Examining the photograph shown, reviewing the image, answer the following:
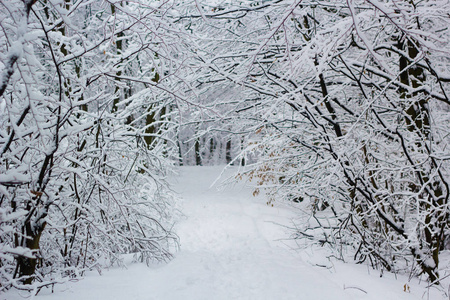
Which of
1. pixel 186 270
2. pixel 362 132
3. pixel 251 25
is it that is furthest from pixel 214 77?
pixel 186 270

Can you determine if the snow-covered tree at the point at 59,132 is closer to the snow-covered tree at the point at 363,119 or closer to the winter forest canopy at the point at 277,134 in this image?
the winter forest canopy at the point at 277,134

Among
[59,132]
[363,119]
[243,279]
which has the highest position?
[363,119]

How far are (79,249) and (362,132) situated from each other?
3.79 metres

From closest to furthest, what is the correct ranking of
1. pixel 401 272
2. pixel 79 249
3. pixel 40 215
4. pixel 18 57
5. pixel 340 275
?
pixel 18 57 → pixel 40 215 → pixel 79 249 → pixel 340 275 → pixel 401 272

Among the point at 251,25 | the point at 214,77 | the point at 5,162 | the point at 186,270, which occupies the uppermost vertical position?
the point at 251,25

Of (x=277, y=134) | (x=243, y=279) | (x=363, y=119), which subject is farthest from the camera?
(x=277, y=134)

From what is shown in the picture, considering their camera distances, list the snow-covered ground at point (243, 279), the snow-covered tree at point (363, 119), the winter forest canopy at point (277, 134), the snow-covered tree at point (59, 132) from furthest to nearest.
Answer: the snow-covered tree at point (363, 119) → the snow-covered ground at point (243, 279) → the winter forest canopy at point (277, 134) → the snow-covered tree at point (59, 132)

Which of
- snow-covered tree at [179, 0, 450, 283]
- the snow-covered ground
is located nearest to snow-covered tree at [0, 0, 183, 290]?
the snow-covered ground

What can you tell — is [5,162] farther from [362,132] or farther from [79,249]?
[362,132]

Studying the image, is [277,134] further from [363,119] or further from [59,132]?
→ [59,132]

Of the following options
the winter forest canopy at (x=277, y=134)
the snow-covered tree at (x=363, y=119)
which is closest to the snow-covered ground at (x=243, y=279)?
the winter forest canopy at (x=277, y=134)

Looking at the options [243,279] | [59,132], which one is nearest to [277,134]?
[243,279]

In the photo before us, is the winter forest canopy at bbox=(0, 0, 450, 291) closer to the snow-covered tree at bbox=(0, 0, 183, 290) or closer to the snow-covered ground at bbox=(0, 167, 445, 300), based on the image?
the snow-covered tree at bbox=(0, 0, 183, 290)

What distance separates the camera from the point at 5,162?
9.27ft
